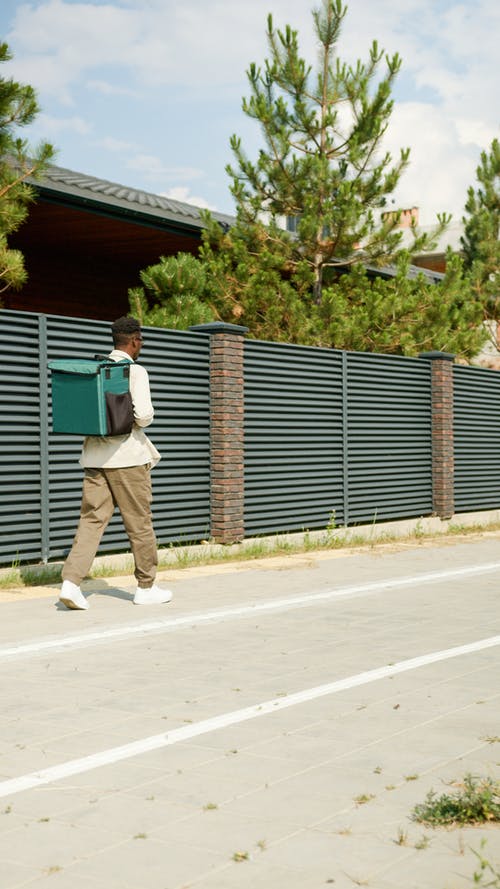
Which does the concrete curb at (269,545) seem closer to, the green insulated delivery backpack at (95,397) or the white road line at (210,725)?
the green insulated delivery backpack at (95,397)

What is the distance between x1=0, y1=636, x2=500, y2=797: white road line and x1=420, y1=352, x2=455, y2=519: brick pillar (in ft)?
36.6

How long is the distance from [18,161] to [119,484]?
5362mm

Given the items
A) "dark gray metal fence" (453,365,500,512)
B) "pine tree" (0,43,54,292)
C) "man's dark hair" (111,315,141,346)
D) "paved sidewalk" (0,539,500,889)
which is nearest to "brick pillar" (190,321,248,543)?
"pine tree" (0,43,54,292)

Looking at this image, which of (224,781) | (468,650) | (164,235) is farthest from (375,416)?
(224,781)

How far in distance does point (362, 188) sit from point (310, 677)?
15.1 meters

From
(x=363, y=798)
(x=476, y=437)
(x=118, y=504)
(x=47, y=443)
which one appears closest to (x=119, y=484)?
(x=118, y=504)

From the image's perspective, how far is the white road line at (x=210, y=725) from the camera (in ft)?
15.7

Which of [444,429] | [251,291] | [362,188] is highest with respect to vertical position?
[362,188]

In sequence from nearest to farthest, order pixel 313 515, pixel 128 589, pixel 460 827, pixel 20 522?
pixel 460 827 < pixel 128 589 < pixel 20 522 < pixel 313 515

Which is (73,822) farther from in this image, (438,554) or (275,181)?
(275,181)

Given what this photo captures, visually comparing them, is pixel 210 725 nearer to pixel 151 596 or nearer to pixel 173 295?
pixel 151 596

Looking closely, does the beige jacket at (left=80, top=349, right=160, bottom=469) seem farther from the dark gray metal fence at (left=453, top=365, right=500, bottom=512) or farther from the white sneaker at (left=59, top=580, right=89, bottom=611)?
the dark gray metal fence at (left=453, top=365, right=500, bottom=512)

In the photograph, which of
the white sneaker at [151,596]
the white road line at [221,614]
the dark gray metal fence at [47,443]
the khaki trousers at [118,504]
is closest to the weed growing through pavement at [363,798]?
the white road line at [221,614]

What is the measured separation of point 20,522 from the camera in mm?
11000
